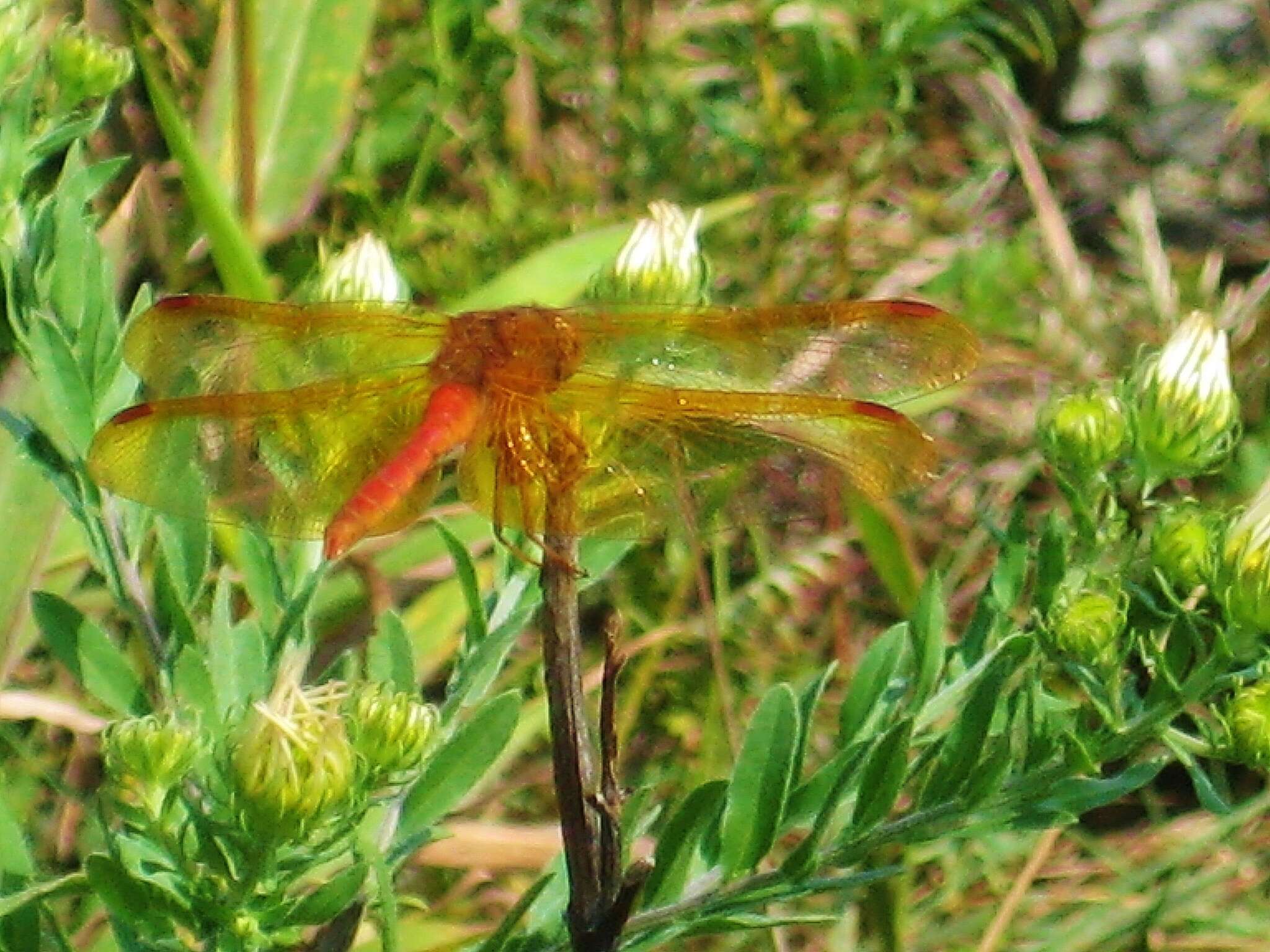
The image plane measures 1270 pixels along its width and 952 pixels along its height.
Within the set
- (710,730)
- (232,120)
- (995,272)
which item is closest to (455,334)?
(710,730)

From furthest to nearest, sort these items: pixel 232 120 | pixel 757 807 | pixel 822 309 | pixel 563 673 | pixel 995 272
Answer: pixel 995 272
pixel 232 120
pixel 822 309
pixel 757 807
pixel 563 673

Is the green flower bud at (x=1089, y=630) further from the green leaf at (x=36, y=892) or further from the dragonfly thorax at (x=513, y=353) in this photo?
the green leaf at (x=36, y=892)

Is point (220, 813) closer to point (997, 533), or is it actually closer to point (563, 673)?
point (563, 673)

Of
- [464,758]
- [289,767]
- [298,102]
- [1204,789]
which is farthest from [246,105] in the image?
[1204,789]

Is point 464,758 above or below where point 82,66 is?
below

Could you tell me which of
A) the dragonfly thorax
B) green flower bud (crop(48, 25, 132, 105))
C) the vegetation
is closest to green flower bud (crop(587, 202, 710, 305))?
the vegetation

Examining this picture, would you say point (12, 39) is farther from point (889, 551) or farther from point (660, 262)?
point (889, 551)
